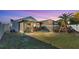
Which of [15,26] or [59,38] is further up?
[15,26]

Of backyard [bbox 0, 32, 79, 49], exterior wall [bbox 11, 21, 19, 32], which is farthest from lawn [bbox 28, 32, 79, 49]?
exterior wall [bbox 11, 21, 19, 32]

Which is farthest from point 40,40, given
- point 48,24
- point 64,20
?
point 64,20

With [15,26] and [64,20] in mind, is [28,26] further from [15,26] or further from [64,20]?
[64,20]

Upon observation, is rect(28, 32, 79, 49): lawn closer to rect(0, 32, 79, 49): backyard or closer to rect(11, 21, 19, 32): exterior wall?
rect(0, 32, 79, 49): backyard

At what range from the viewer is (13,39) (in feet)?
5.06

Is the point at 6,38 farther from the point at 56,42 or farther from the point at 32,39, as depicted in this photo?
the point at 56,42

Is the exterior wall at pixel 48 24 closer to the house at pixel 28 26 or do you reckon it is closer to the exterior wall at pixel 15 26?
the house at pixel 28 26

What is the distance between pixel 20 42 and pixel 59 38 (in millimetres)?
350

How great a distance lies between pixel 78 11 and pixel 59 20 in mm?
187

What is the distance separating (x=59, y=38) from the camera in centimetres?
154

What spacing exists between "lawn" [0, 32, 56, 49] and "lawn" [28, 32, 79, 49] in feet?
0.12

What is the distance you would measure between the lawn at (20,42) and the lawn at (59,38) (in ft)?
0.12
